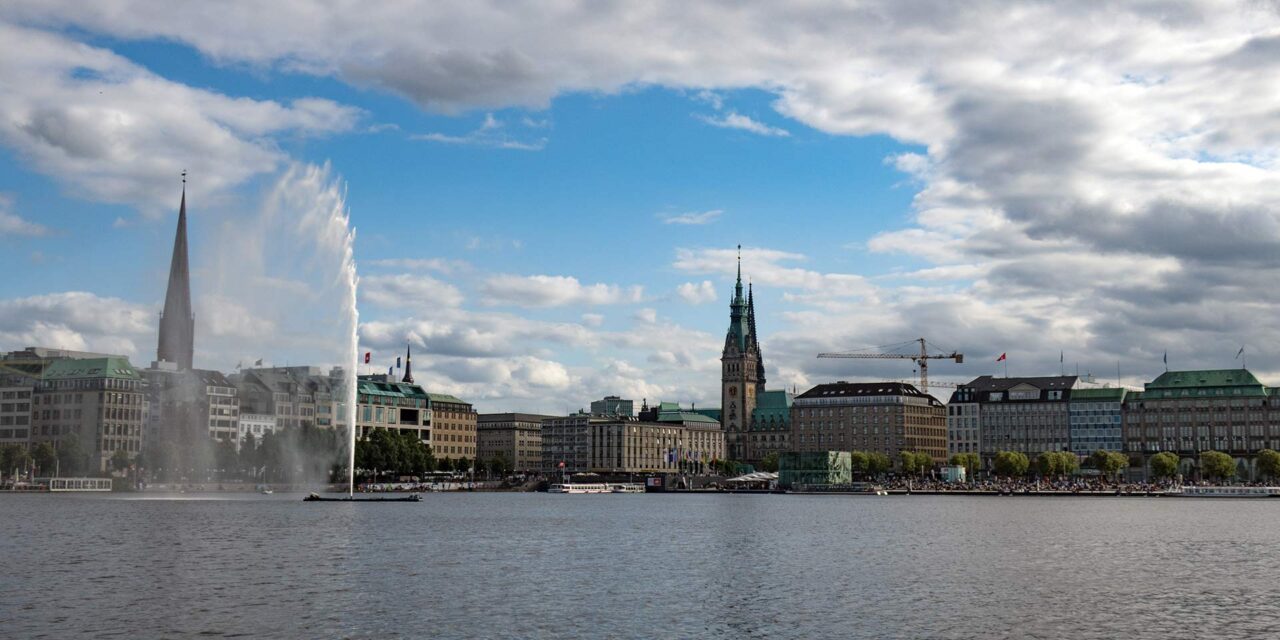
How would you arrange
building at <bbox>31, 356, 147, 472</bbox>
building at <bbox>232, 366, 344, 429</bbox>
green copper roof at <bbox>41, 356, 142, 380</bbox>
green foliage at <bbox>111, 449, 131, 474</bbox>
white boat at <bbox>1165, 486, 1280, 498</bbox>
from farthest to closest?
green copper roof at <bbox>41, 356, 142, 380</bbox> → building at <bbox>31, 356, 147, 472</bbox> → green foliage at <bbox>111, 449, 131, 474</bbox> → white boat at <bbox>1165, 486, 1280, 498</bbox> → building at <bbox>232, 366, 344, 429</bbox>

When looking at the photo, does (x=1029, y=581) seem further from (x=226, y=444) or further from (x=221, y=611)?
(x=226, y=444)

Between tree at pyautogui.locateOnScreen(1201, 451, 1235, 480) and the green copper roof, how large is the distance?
509 feet

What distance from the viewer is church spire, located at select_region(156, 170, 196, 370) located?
582 feet

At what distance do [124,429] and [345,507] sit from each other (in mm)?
87422

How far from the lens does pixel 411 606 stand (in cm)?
4256

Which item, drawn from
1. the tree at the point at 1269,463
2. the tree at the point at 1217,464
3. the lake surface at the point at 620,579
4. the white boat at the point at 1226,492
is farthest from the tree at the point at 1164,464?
the lake surface at the point at 620,579

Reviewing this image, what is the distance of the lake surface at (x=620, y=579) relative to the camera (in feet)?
128

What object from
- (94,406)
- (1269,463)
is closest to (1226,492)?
(1269,463)

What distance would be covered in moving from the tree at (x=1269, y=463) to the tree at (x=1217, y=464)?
15.1 ft

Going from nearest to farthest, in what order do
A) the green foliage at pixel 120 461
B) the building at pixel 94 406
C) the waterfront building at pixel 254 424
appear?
1. the green foliage at pixel 120 461
2. the building at pixel 94 406
3. the waterfront building at pixel 254 424

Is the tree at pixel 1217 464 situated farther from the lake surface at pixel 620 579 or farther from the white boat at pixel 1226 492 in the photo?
the lake surface at pixel 620 579

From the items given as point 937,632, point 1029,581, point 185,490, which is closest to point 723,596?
point 937,632

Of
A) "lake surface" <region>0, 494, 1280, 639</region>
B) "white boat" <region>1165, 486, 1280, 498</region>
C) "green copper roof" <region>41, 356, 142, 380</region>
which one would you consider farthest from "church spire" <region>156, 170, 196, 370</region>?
"white boat" <region>1165, 486, 1280, 498</region>

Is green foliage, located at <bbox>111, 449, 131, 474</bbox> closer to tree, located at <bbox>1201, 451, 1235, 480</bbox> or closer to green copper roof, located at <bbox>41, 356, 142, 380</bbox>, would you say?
green copper roof, located at <bbox>41, 356, 142, 380</bbox>
